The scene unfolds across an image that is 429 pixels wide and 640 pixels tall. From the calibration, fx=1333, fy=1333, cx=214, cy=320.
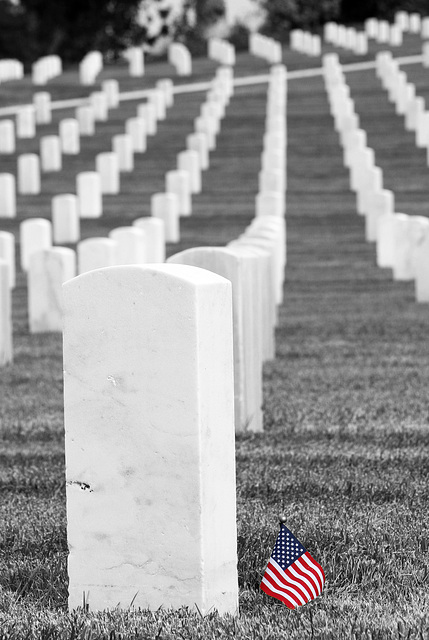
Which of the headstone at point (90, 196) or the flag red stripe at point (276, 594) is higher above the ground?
the headstone at point (90, 196)

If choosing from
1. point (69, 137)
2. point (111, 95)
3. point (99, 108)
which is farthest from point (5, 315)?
point (111, 95)

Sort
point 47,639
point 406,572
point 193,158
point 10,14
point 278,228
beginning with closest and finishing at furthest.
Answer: point 47,639
point 406,572
point 278,228
point 193,158
point 10,14

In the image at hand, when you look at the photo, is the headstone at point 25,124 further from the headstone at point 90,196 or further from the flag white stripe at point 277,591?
the flag white stripe at point 277,591

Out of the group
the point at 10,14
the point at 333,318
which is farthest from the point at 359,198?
the point at 10,14

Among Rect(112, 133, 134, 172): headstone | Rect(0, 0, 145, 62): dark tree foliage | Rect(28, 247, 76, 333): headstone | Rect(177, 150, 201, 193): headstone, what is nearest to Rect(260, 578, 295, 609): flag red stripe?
Rect(28, 247, 76, 333): headstone

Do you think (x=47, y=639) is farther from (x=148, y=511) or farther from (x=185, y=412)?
(x=185, y=412)

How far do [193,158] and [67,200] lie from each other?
447 cm

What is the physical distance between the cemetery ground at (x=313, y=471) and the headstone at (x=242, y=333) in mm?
209

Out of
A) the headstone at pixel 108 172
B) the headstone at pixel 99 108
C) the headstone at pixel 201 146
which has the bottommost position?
the headstone at pixel 108 172

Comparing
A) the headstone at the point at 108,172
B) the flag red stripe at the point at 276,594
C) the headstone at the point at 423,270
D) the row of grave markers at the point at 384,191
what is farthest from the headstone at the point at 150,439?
the headstone at the point at 108,172

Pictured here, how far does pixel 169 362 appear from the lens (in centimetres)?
416

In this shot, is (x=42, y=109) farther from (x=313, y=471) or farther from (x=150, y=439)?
(x=150, y=439)

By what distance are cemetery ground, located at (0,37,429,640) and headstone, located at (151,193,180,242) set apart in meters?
0.75

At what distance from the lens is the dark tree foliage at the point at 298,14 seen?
218ft
